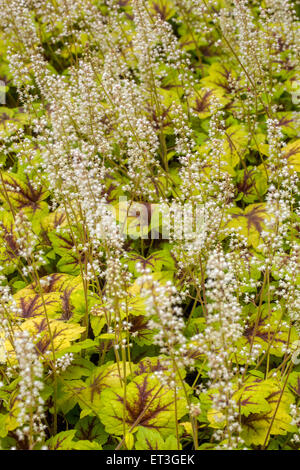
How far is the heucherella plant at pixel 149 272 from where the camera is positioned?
218 centimetres

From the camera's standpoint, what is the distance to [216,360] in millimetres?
1950

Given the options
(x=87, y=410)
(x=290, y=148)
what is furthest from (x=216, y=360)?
(x=290, y=148)

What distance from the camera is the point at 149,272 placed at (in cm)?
182

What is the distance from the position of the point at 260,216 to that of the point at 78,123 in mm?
1910

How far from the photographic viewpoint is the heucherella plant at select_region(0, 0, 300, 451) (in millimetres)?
2184
